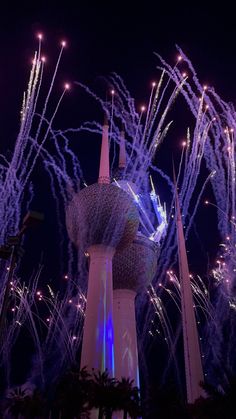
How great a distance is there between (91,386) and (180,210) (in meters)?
16.7

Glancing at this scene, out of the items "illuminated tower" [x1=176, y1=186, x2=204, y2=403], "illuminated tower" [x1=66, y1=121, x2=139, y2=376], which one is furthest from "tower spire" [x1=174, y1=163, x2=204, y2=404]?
"illuminated tower" [x1=66, y1=121, x2=139, y2=376]

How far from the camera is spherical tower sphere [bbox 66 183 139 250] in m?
39.7

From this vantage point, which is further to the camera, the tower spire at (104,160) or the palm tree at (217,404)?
the tower spire at (104,160)

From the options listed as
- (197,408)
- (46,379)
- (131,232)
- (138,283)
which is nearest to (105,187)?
(131,232)

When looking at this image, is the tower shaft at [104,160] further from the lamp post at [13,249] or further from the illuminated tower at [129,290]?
the lamp post at [13,249]

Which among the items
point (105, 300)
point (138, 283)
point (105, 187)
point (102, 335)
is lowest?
point (102, 335)

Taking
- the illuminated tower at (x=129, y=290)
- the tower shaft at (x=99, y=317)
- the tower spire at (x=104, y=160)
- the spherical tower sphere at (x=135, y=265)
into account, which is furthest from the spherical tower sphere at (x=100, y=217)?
the illuminated tower at (x=129, y=290)

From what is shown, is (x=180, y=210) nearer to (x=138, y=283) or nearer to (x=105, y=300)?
(x=105, y=300)

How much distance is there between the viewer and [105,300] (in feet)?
120

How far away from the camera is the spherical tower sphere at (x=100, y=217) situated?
39.7 metres

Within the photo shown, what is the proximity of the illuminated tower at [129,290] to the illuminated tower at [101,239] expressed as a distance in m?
4.49

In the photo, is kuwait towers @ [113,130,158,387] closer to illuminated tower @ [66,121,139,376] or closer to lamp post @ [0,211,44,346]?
illuminated tower @ [66,121,139,376]

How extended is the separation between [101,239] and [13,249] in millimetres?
29863

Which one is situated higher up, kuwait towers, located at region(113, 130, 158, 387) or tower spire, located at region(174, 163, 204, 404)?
kuwait towers, located at region(113, 130, 158, 387)
